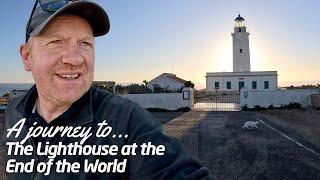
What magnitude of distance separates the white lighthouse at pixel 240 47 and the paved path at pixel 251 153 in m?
37.2

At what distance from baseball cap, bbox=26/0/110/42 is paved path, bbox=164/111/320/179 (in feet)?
16.0

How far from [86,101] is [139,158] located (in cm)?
42

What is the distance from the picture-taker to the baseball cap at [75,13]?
4.67 feet

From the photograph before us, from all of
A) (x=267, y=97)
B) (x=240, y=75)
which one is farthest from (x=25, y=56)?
(x=240, y=75)

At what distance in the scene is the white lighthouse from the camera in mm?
53000

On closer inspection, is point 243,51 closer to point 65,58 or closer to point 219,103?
point 219,103

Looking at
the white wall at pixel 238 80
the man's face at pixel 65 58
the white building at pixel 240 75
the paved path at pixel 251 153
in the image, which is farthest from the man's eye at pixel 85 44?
the white wall at pixel 238 80

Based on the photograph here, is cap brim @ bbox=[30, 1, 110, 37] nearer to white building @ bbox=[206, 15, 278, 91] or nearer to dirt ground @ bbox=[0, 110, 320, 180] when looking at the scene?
dirt ground @ bbox=[0, 110, 320, 180]

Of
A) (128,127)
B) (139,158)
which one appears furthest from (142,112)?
(139,158)

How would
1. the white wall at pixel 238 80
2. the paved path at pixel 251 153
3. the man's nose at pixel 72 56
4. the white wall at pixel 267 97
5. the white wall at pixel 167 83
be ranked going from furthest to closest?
1. the white wall at pixel 167 83
2. the white wall at pixel 238 80
3. the white wall at pixel 267 97
4. the paved path at pixel 251 153
5. the man's nose at pixel 72 56

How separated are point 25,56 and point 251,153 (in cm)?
1036

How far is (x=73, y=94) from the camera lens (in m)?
1.49

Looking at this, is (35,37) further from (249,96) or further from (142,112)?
(249,96)

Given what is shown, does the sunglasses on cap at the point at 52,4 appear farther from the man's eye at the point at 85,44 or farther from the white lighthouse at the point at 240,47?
the white lighthouse at the point at 240,47
